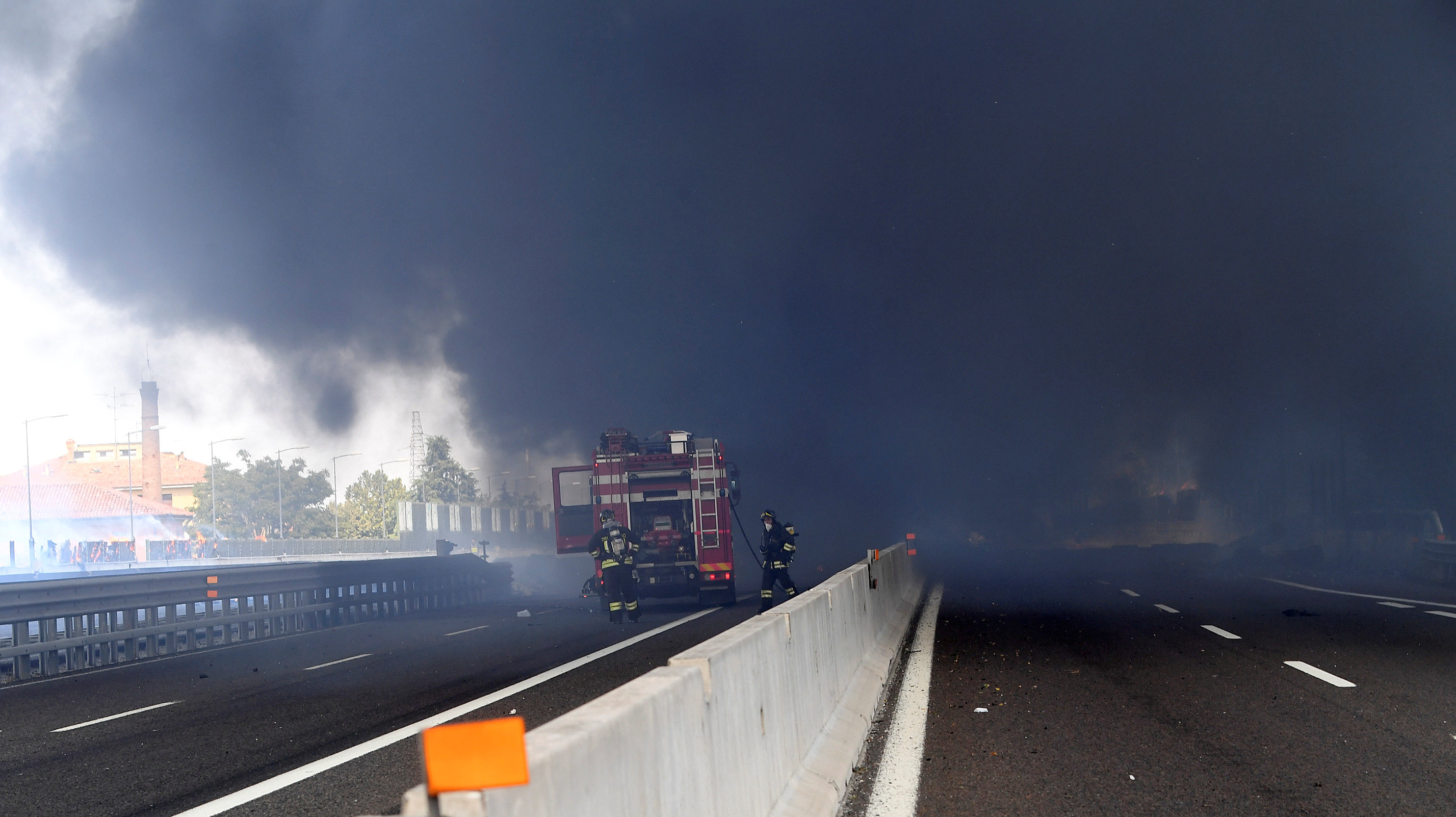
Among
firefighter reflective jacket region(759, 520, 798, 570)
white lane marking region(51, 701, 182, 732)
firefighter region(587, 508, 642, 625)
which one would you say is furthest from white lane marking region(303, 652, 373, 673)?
firefighter reflective jacket region(759, 520, 798, 570)

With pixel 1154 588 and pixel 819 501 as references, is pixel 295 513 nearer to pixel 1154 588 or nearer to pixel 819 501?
pixel 819 501

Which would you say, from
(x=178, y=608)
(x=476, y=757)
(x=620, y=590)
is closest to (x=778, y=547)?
(x=620, y=590)

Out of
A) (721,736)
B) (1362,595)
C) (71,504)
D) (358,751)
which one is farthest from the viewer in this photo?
(71,504)

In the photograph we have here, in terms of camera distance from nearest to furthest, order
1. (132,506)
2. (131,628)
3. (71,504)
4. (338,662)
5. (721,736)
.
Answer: (721,736)
(338,662)
(131,628)
(132,506)
(71,504)

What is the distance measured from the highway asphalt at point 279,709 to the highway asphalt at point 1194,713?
315 cm

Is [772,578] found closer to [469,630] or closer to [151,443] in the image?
[469,630]

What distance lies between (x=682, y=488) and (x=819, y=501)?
172ft

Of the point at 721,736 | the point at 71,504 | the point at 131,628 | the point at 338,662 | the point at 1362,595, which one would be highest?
the point at 71,504

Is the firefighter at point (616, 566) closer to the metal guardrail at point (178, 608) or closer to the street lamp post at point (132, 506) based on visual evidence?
the metal guardrail at point (178, 608)

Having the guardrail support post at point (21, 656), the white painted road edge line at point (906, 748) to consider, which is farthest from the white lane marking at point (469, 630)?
the white painted road edge line at point (906, 748)

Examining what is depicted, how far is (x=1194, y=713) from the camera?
8.65m

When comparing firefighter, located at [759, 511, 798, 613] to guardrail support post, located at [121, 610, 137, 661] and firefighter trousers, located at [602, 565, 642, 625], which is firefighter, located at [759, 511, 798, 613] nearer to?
firefighter trousers, located at [602, 565, 642, 625]

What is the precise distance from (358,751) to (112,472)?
15663 centimetres

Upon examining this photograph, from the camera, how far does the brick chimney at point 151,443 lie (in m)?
129
